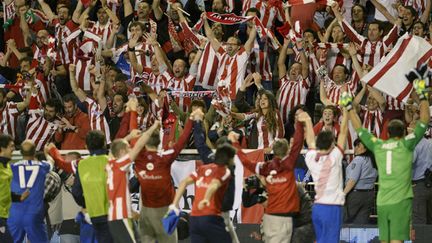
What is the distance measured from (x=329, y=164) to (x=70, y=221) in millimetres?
5023

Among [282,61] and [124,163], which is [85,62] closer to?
[282,61]

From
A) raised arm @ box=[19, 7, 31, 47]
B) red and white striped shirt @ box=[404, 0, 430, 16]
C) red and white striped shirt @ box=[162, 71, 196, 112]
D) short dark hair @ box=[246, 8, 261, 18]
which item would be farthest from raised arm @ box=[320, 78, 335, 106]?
raised arm @ box=[19, 7, 31, 47]

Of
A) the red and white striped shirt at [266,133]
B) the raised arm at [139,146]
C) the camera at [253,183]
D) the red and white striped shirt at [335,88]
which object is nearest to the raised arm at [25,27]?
the red and white striped shirt at [266,133]

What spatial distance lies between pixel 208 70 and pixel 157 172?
5.64 m

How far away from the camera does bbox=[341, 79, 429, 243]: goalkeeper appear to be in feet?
60.8

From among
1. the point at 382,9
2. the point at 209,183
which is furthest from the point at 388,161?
the point at 382,9

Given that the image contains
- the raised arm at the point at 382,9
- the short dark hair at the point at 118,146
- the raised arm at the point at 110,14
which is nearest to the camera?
the short dark hair at the point at 118,146

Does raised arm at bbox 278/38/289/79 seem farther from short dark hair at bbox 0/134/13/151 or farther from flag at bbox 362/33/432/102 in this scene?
short dark hair at bbox 0/134/13/151

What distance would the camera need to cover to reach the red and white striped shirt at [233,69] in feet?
78.3

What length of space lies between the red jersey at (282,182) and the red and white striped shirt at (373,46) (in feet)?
18.0

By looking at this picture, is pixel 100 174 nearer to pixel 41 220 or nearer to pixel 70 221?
pixel 41 220

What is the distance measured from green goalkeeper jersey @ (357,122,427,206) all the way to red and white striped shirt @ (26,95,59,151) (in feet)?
23.6

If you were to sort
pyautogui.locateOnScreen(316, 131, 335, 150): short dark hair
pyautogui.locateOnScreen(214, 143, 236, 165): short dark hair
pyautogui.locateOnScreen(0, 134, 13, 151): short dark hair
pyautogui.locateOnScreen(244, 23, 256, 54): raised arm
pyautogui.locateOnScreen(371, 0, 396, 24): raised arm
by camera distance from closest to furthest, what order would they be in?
pyautogui.locateOnScreen(214, 143, 236, 165): short dark hair
pyautogui.locateOnScreen(316, 131, 335, 150): short dark hair
pyautogui.locateOnScreen(0, 134, 13, 151): short dark hair
pyautogui.locateOnScreen(244, 23, 256, 54): raised arm
pyautogui.locateOnScreen(371, 0, 396, 24): raised arm

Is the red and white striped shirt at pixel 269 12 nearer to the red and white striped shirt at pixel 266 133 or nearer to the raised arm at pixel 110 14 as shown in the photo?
the raised arm at pixel 110 14
